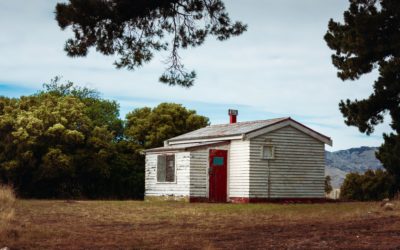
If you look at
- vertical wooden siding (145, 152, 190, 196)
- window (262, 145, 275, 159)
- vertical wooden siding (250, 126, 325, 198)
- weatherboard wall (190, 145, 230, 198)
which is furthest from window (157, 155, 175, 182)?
window (262, 145, 275, 159)

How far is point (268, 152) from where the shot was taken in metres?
30.2

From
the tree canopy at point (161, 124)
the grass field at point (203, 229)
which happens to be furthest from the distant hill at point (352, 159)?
the grass field at point (203, 229)

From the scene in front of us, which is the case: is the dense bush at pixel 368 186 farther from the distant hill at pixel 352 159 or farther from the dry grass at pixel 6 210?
the distant hill at pixel 352 159

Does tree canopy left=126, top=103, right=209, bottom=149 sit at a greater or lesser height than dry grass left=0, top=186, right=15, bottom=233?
greater

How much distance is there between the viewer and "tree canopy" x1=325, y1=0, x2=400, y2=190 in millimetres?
22969

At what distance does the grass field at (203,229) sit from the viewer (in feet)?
40.8

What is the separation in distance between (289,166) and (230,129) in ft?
12.5

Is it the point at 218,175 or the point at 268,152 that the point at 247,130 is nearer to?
the point at 268,152

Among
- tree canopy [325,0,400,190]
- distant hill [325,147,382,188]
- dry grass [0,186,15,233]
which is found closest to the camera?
dry grass [0,186,15,233]

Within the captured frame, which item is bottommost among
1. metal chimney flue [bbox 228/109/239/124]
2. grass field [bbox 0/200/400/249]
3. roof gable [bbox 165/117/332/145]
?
grass field [bbox 0/200/400/249]

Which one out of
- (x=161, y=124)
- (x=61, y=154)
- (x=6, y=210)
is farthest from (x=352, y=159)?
(x=6, y=210)

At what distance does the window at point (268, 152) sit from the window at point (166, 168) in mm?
4665

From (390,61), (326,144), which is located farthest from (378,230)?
(326,144)

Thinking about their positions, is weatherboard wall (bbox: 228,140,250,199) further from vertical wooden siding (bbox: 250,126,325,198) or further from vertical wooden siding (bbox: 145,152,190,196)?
vertical wooden siding (bbox: 145,152,190,196)
